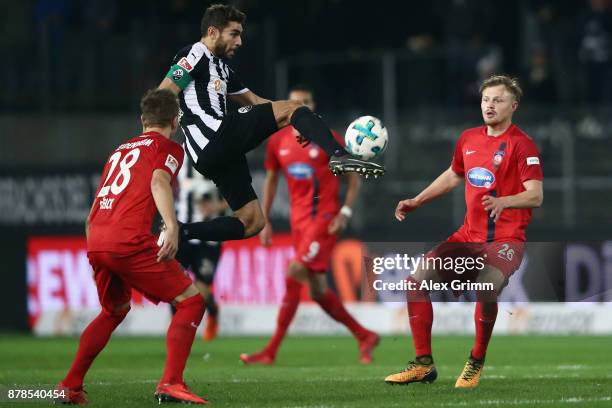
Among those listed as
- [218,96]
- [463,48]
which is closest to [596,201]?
[463,48]

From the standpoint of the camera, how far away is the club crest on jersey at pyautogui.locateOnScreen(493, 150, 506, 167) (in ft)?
28.0

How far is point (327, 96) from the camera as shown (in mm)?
18484

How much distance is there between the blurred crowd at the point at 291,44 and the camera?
18.4 metres

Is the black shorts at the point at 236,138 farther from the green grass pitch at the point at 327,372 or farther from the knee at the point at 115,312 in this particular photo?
the green grass pitch at the point at 327,372

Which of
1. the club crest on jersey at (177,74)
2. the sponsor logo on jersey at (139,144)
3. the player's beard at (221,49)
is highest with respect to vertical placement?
the player's beard at (221,49)

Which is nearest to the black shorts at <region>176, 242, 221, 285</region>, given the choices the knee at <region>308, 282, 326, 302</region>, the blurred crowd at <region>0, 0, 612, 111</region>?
the knee at <region>308, 282, 326, 302</region>

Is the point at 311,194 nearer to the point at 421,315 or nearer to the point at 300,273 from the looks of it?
the point at 300,273

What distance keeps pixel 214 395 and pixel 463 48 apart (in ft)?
35.9

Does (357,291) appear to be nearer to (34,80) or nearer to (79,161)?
(79,161)

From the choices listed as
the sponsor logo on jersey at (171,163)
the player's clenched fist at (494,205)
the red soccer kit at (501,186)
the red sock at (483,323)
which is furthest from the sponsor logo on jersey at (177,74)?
the red sock at (483,323)

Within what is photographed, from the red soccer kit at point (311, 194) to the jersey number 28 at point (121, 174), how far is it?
4.48m

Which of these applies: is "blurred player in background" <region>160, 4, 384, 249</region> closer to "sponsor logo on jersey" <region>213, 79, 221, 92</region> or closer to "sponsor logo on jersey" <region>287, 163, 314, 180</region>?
"sponsor logo on jersey" <region>213, 79, 221, 92</region>

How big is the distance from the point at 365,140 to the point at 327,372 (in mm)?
2630

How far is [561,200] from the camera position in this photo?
16.7m
